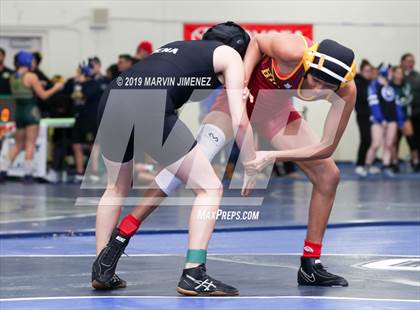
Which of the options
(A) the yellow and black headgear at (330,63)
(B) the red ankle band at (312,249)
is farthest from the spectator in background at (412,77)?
(A) the yellow and black headgear at (330,63)

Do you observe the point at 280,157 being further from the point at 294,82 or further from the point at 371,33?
the point at 371,33

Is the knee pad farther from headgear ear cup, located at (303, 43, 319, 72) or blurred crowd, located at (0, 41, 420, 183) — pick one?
blurred crowd, located at (0, 41, 420, 183)

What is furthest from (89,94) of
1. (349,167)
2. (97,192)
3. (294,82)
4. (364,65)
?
(294,82)

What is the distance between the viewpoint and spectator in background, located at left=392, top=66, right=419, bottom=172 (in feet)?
61.6

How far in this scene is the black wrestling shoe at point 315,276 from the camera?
22.3ft

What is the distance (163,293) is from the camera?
21.2 ft

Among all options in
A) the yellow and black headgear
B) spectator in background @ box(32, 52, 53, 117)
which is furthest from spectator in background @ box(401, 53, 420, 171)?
the yellow and black headgear

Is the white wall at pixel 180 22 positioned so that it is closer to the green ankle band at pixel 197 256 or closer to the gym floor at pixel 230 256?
the gym floor at pixel 230 256

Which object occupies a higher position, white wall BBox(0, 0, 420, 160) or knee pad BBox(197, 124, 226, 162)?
knee pad BBox(197, 124, 226, 162)

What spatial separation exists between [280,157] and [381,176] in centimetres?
1170

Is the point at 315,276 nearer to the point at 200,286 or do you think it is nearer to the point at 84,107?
the point at 200,286

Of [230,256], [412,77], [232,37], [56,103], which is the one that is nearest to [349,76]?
[232,37]

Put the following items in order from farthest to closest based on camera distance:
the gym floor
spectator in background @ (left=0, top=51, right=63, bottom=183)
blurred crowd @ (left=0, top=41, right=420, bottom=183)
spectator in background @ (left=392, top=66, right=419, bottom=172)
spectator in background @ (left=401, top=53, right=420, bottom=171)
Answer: spectator in background @ (left=401, top=53, right=420, bottom=171) < spectator in background @ (left=392, top=66, right=419, bottom=172) < blurred crowd @ (left=0, top=41, right=420, bottom=183) < spectator in background @ (left=0, top=51, right=63, bottom=183) < the gym floor

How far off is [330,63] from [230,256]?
7.44ft
